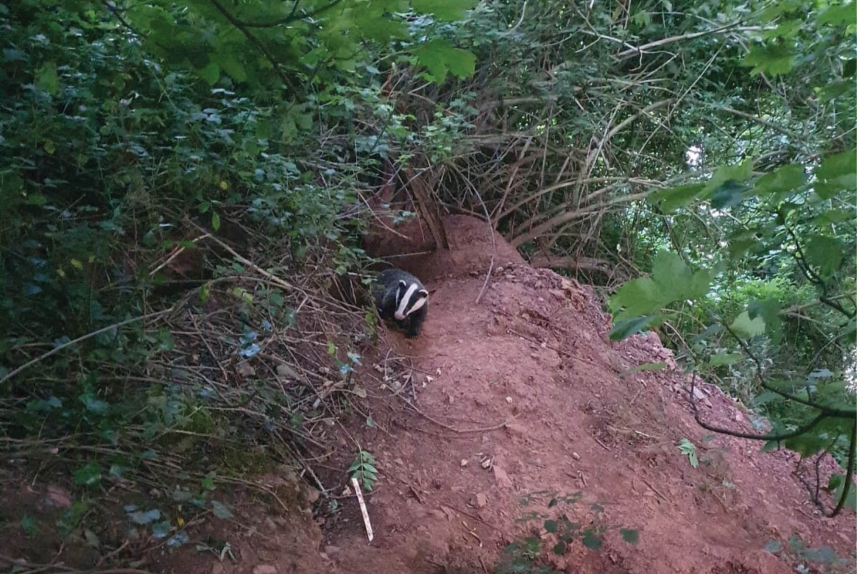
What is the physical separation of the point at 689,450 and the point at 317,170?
10.8 ft

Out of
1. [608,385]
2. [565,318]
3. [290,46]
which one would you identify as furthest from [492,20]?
[290,46]

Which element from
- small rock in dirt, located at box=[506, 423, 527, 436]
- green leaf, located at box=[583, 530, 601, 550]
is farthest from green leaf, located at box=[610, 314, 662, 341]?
small rock in dirt, located at box=[506, 423, 527, 436]

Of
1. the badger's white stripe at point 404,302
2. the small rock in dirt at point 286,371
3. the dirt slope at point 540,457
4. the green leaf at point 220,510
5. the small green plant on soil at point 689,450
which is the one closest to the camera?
the green leaf at point 220,510

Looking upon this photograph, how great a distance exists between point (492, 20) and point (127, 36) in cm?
280

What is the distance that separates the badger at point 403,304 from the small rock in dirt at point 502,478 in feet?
5.09

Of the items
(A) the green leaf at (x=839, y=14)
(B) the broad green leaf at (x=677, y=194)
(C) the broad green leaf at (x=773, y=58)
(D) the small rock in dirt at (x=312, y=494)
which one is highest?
(A) the green leaf at (x=839, y=14)

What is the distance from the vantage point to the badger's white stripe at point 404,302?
4.84 m

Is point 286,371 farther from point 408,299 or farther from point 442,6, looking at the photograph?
point 442,6

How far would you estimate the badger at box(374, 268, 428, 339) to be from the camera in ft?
16.0

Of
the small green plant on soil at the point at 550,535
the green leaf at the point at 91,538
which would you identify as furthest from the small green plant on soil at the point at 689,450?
the green leaf at the point at 91,538

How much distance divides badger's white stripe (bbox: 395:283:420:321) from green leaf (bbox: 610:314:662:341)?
3434mm

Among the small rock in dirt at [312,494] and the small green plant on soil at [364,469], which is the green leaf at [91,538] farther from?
the small green plant on soil at [364,469]

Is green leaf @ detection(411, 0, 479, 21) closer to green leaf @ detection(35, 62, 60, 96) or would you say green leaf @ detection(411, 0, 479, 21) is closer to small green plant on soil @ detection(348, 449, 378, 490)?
green leaf @ detection(35, 62, 60, 96)

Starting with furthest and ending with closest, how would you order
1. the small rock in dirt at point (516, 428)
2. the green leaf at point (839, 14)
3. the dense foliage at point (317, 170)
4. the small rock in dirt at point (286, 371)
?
the small rock in dirt at point (516, 428) < the small rock in dirt at point (286, 371) < the dense foliage at point (317, 170) < the green leaf at point (839, 14)
